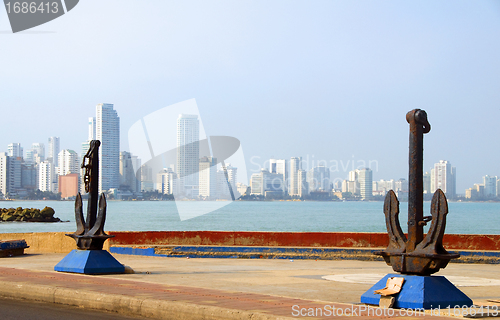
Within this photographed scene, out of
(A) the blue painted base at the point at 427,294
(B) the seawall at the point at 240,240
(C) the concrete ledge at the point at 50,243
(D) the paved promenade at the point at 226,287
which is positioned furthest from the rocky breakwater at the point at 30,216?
(A) the blue painted base at the point at 427,294

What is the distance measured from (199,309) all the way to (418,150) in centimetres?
353

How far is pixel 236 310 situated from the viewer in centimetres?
737

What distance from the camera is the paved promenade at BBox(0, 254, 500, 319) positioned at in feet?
25.1

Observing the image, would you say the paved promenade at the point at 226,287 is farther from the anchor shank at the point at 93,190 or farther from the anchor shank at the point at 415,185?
the anchor shank at the point at 93,190

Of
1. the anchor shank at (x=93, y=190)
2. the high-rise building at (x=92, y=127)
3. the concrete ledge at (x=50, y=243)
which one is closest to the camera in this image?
the anchor shank at (x=93, y=190)

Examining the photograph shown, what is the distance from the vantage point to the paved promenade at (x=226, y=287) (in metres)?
7.64

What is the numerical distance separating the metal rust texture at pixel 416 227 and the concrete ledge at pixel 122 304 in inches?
79.8

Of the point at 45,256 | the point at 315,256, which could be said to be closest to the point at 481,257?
the point at 315,256

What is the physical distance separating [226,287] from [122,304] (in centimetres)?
250

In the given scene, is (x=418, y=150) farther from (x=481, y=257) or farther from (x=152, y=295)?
(x=481, y=257)

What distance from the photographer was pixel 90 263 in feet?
40.0

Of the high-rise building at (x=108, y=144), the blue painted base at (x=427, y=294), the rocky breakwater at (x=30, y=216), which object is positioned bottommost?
the rocky breakwater at (x=30, y=216)

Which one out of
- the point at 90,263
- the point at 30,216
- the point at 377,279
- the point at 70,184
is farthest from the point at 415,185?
the point at 70,184

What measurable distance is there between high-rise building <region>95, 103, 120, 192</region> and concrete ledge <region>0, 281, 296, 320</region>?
159 metres
